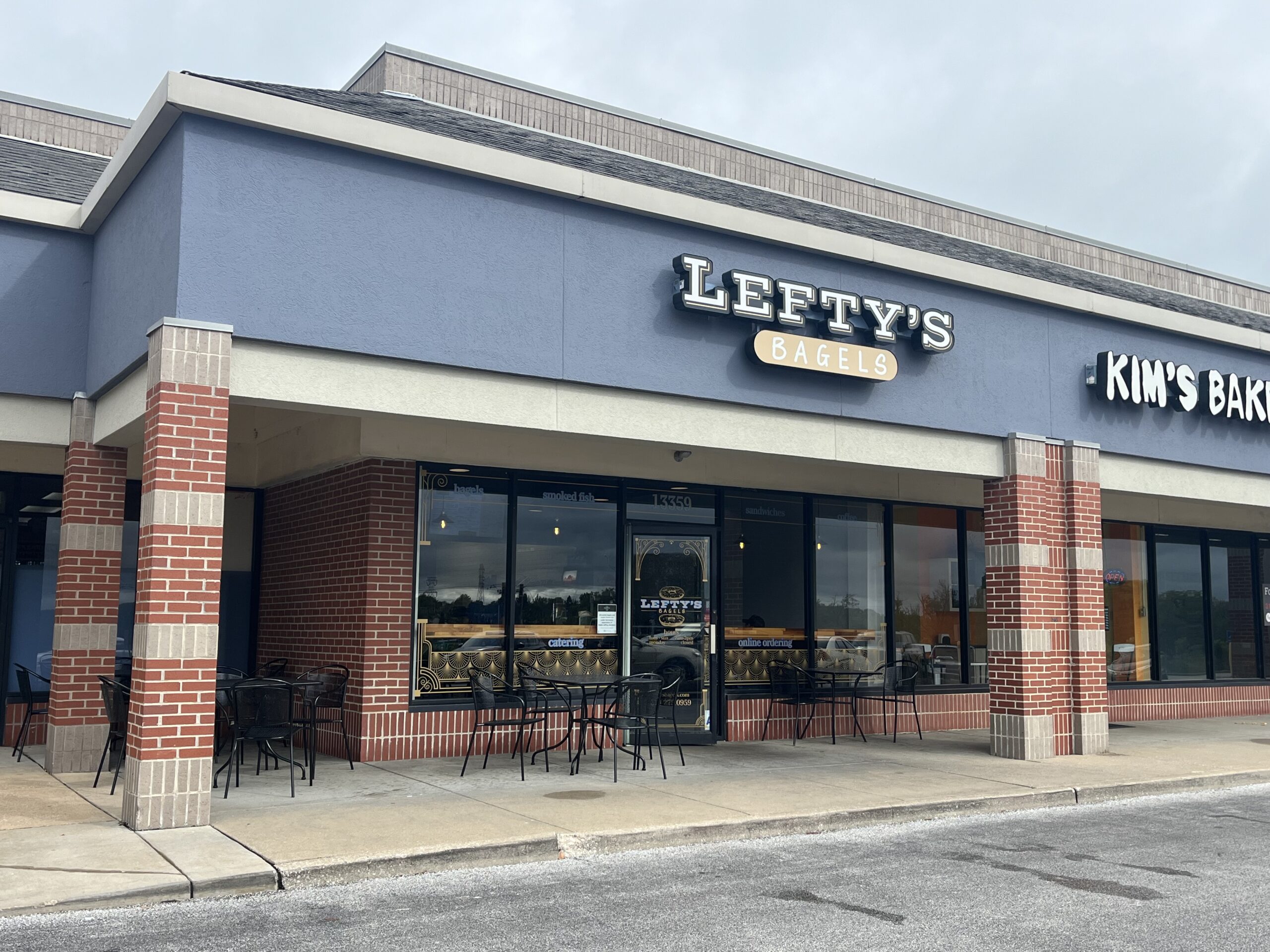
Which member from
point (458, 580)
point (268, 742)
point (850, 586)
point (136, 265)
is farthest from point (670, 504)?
point (136, 265)

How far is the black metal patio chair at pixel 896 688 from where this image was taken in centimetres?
1403

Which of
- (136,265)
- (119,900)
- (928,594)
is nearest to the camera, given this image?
(119,900)

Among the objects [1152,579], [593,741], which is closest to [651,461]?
[593,741]

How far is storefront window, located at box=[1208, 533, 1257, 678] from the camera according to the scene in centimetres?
1902

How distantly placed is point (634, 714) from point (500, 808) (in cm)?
255

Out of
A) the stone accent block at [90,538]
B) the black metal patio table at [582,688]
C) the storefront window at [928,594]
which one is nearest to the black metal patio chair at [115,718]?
the stone accent block at [90,538]

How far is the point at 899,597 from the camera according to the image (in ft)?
50.5

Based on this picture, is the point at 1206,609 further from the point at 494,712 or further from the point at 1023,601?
the point at 494,712

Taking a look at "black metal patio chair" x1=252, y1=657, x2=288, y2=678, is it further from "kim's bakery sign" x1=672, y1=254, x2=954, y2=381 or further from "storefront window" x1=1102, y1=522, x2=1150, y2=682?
"storefront window" x1=1102, y1=522, x2=1150, y2=682

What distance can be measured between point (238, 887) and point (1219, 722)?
52.1 ft

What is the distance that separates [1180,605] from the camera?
18.6 metres

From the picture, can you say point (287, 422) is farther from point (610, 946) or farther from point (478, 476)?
point (610, 946)

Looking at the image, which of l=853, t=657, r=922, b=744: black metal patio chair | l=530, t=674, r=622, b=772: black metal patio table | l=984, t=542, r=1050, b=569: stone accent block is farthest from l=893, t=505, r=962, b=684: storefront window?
l=530, t=674, r=622, b=772: black metal patio table

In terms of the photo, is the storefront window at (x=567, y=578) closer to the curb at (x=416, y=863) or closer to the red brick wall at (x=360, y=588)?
the red brick wall at (x=360, y=588)
